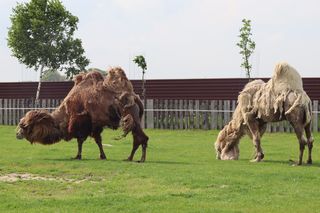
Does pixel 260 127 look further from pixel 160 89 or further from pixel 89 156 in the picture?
pixel 160 89

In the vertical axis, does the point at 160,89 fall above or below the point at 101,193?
above

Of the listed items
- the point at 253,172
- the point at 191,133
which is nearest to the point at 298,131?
the point at 253,172

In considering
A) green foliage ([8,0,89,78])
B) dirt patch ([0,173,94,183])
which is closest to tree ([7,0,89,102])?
green foliage ([8,0,89,78])

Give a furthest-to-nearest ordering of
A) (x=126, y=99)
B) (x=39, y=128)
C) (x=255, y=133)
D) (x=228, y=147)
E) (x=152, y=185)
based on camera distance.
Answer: (x=228, y=147) → (x=255, y=133) → (x=39, y=128) → (x=126, y=99) → (x=152, y=185)

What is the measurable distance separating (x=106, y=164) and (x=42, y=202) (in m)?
4.49

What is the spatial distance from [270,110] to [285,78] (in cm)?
91

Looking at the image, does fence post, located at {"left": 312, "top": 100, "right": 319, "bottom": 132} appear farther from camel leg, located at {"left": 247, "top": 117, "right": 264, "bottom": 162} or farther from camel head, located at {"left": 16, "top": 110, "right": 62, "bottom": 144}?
camel head, located at {"left": 16, "top": 110, "right": 62, "bottom": 144}

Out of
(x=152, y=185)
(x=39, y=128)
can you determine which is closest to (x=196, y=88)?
(x=39, y=128)

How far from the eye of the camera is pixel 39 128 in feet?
51.2

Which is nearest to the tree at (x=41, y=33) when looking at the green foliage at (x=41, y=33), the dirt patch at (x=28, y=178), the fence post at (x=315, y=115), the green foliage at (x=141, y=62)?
the green foliage at (x=41, y=33)

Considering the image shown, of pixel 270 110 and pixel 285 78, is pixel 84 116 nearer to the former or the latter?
pixel 270 110

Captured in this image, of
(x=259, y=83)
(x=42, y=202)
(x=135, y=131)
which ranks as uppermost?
(x=259, y=83)

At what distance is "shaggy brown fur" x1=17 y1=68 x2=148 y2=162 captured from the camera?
50.7ft

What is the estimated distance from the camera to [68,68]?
132 feet
